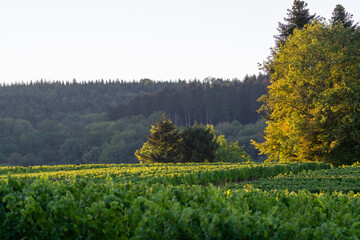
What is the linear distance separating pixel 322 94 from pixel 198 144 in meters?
18.8

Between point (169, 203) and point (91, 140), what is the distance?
105m

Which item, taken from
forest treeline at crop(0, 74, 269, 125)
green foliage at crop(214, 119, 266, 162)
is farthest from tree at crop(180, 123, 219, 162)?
green foliage at crop(214, 119, 266, 162)

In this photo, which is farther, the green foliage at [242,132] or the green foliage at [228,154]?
the green foliage at [242,132]

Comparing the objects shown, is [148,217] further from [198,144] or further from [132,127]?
[132,127]

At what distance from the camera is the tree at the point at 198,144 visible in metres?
45.5

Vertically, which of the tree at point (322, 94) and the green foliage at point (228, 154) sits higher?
the tree at point (322, 94)

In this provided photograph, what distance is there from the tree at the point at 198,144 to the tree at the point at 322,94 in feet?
46.7

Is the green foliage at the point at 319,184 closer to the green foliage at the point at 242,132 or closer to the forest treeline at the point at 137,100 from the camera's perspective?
the forest treeline at the point at 137,100

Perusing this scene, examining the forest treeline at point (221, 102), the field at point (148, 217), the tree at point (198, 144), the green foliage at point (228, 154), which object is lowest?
the green foliage at point (228, 154)

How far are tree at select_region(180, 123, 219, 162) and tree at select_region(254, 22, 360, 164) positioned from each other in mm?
14228

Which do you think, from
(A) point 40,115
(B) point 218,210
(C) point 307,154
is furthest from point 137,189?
(A) point 40,115

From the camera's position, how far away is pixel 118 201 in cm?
559

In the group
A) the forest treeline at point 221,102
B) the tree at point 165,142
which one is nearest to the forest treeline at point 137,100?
the forest treeline at point 221,102

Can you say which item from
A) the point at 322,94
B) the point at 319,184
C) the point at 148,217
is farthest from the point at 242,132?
the point at 148,217
